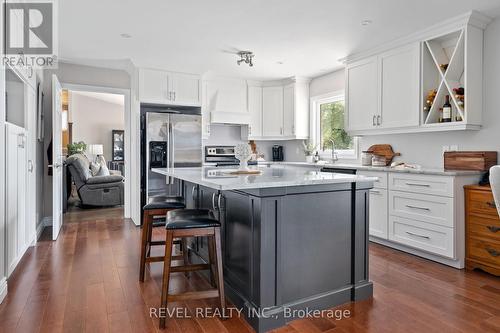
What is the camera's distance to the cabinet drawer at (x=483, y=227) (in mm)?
2781

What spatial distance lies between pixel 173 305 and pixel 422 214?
2.48 meters

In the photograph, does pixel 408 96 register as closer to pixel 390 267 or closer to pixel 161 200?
pixel 390 267

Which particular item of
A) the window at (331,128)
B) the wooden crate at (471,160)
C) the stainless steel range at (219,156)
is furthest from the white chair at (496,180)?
the stainless steel range at (219,156)

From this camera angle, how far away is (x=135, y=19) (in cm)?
323

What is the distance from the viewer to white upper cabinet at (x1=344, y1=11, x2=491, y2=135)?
10.4 feet

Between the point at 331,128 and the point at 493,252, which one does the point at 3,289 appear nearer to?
the point at 493,252

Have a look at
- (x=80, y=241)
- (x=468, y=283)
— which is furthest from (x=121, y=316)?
(x=468, y=283)

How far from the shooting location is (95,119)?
10.2m

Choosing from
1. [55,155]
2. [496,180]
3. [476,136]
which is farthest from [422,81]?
[55,155]

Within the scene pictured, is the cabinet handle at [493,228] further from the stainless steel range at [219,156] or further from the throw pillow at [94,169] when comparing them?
the throw pillow at [94,169]

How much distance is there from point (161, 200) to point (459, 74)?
328 centimetres

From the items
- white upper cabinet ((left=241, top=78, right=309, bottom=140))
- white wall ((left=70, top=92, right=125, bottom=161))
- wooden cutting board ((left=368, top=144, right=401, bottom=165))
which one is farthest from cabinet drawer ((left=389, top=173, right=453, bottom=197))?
white wall ((left=70, top=92, right=125, bottom=161))

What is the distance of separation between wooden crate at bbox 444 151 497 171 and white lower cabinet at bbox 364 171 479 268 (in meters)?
0.13

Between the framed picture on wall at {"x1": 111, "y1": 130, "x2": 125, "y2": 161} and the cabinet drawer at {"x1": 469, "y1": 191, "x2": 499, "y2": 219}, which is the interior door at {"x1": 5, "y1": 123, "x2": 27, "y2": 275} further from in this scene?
the framed picture on wall at {"x1": 111, "y1": 130, "x2": 125, "y2": 161}
